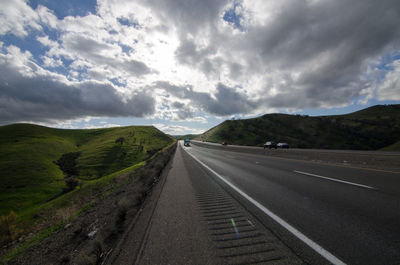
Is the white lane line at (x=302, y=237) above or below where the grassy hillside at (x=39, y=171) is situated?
above

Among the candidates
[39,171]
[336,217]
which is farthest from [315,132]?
[39,171]

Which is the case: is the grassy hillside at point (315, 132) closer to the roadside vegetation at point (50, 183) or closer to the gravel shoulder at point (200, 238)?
the roadside vegetation at point (50, 183)

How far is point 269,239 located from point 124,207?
4.23 metres

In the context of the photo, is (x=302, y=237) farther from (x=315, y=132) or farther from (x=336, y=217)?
(x=315, y=132)

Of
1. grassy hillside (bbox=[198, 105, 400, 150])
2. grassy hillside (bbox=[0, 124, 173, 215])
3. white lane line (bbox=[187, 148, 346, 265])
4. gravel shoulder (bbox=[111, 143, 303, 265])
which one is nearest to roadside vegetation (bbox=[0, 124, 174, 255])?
grassy hillside (bbox=[0, 124, 173, 215])

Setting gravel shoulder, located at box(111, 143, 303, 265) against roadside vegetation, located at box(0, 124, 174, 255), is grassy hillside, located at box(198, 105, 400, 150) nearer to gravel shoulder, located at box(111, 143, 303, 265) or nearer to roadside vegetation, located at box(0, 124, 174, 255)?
roadside vegetation, located at box(0, 124, 174, 255)

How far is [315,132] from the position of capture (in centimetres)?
12612

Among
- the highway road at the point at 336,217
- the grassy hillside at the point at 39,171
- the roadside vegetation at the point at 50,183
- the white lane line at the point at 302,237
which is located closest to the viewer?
the white lane line at the point at 302,237

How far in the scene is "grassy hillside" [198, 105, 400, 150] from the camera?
339ft

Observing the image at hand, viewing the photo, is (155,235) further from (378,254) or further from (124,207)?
(378,254)

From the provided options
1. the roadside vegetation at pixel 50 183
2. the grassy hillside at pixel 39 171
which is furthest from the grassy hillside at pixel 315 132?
the roadside vegetation at pixel 50 183

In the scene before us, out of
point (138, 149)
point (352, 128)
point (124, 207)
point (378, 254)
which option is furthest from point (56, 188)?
point (352, 128)

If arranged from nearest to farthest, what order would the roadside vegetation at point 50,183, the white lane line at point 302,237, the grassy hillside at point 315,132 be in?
the white lane line at point 302,237
the roadside vegetation at point 50,183
the grassy hillside at point 315,132

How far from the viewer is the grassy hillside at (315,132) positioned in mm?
103375
